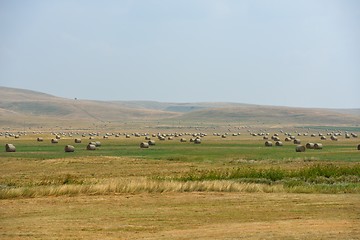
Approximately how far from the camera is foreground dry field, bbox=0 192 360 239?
65.5ft

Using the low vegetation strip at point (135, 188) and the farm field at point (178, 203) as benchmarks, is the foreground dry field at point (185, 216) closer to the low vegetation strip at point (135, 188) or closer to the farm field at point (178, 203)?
the farm field at point (178, 203)

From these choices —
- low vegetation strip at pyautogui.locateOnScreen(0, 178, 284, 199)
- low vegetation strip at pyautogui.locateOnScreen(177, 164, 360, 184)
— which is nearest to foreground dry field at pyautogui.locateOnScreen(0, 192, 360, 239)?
low vegetation strip at pyautogui.locateOnScreen(0, 178, 284, 199)

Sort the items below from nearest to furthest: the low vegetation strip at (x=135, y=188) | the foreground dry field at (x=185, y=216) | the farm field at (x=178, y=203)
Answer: the foreground dry field at (x=185, y=216), the farm field at (x=178, y=203), the low vegetation strip at (x=135, y=188)

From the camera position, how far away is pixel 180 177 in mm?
36062

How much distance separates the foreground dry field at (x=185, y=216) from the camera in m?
20.0

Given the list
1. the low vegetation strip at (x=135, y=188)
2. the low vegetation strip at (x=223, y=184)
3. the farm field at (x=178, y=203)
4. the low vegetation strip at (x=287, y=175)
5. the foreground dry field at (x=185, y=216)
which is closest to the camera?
the foreground dry field at (x=185, y=216)

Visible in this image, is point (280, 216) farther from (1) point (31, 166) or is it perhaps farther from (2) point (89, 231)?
(1) point (31, 166)

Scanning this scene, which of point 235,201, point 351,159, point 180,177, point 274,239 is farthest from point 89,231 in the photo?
point 351,159

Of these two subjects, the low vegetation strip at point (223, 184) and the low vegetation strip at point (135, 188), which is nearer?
the low vegetation strip at point (135, 188)

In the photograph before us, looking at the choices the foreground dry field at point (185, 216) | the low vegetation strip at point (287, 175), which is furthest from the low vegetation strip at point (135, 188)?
the low vegetation strip at point (287, 175)

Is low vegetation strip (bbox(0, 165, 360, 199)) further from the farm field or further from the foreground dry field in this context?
the foreground dry field

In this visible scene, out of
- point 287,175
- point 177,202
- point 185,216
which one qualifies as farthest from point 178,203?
point 287,175

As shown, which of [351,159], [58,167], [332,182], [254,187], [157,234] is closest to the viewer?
[157,234]

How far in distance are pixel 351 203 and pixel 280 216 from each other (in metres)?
4.18
